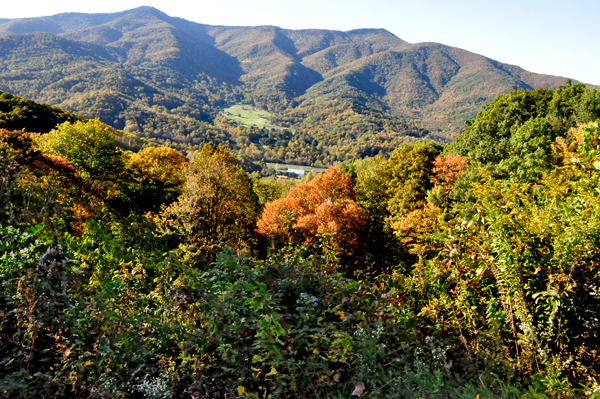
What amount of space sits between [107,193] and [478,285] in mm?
20599

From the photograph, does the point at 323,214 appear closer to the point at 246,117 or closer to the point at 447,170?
the point at 447,170

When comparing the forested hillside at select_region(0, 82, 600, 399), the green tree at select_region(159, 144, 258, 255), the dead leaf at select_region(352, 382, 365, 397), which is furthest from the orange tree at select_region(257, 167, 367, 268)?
the dead leaf at select_region(352, 382, 365, 397)

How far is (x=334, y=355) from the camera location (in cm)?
260

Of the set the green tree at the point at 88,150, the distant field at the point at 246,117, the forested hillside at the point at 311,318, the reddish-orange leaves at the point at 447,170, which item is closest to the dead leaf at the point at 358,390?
the forested hillside at the point at 311,318

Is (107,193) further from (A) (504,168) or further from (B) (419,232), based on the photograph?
(A) (504,168)

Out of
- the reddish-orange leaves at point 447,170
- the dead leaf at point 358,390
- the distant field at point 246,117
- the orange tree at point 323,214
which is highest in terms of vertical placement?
the dead leaf at point 358,390

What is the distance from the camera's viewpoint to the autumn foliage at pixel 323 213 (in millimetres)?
14159

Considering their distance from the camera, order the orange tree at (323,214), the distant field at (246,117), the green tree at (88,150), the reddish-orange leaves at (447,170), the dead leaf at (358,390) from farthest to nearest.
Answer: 1. the distant field at (246,117)
2. the green tree at (88,150)
3. the reddish-orange leaves at (447,170)
4. the orange tree at (323,214)
5. the dead leaf at (358,390)

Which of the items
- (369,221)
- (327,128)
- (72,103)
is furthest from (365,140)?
(369,221)

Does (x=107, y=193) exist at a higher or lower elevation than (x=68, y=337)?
lower

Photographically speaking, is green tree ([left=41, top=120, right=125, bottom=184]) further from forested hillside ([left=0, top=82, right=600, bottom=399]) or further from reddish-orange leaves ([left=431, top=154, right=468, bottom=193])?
reddish-orange leaves ([left=431, top=154, right=468, bottom=193])

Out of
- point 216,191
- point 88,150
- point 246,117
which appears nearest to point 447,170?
point 216,191

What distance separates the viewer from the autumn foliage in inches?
557

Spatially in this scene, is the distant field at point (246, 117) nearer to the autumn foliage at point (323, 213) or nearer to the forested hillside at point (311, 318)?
the autumn foliage at point (323, 213)
